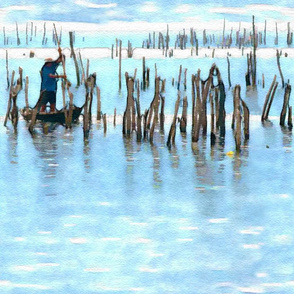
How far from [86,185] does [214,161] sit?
2.28m

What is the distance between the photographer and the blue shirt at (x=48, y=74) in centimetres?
1413

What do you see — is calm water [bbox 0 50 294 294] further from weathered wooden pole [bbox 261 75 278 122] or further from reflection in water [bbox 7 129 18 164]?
weathered wooden pole [bbox 261 75 278 122]

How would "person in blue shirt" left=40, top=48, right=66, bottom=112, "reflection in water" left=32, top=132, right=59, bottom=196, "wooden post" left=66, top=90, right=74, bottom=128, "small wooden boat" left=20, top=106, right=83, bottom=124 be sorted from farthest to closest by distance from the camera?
"small wooden boat" left=20, top=106, right=83, bottom=124, "person in blue shirt" left=40, top=48, right=66, bottom=112, "wooden post" left=66, top=90, right=74, bottom=128, "reflection in water" left=32, top=132, right=59, bottom=196

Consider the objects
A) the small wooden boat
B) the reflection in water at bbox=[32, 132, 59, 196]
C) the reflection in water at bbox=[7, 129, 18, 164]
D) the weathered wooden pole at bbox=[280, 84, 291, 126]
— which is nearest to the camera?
the reflection in water at bbox=[32, 132, 59, 196]

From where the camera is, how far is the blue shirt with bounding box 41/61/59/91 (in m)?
14.1

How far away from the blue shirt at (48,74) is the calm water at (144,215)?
125 cm

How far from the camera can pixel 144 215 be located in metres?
7.45

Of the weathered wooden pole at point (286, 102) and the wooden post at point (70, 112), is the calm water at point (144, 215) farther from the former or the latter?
the weathered wooden pole at point (286, 102)

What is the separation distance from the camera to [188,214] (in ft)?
24.4

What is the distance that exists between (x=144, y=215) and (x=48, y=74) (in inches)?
284

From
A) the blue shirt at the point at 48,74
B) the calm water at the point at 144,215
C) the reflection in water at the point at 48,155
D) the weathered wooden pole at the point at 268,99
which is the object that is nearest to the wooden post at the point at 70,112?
the reflection in water at the point at 48,155

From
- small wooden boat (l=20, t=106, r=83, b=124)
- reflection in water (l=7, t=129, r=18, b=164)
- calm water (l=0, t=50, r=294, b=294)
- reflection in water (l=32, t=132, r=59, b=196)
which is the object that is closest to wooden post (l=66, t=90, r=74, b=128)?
small wooden boat (l=20, t=106, r=83, b=124)

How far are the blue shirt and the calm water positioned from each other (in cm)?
125

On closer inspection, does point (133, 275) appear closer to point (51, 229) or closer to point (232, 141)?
point (51, 229)
